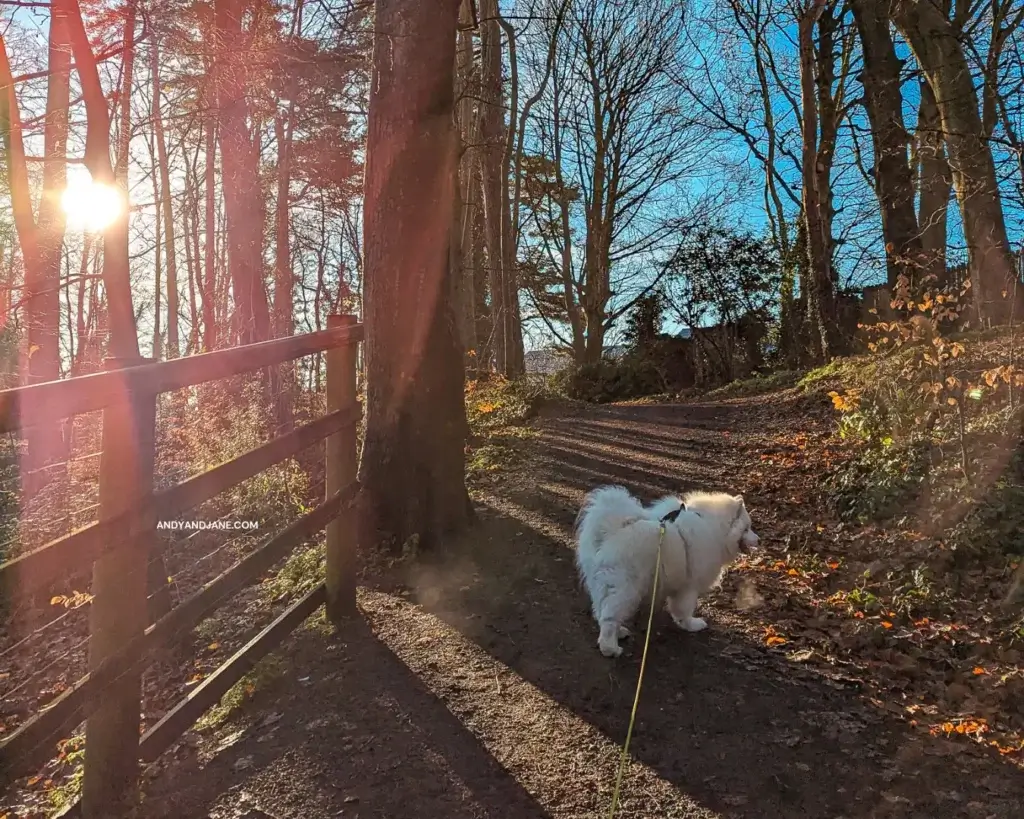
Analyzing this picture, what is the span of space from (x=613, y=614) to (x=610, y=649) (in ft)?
0.68

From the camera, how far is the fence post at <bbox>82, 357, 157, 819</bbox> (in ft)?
8.29

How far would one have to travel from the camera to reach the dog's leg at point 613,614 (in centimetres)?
398

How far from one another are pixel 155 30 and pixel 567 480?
7.92 metres

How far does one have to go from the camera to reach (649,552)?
4.06 m

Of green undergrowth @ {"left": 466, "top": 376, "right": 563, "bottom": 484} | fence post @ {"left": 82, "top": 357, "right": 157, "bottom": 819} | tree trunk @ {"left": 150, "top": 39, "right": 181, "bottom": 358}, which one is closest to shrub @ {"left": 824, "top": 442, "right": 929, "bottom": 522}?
green undergrowth @ {"left": 466, "top": 376, "right": 563, "bottom": 484}

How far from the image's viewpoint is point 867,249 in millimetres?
13570

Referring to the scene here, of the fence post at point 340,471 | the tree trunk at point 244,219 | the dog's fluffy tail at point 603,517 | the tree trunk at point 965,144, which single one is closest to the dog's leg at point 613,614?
the dog's fluffy tail at point 603,517

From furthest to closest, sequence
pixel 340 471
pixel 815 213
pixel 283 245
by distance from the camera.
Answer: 1. pixel 283 245
2. pixel 815 213
3. pixel 340 471

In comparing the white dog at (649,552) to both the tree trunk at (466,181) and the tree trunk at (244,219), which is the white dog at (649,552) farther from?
the tree trunk at (244,219)

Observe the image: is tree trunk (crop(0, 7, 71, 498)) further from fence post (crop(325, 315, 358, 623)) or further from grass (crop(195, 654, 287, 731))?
grass (crop(195, 654, 287, 731))

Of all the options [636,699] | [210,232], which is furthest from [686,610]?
[210,232]

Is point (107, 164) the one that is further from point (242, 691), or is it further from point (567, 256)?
point (567, 256)

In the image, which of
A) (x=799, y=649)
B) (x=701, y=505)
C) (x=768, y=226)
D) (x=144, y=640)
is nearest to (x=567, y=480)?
(x=701, y=505)

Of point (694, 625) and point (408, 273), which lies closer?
point (694, 625)
